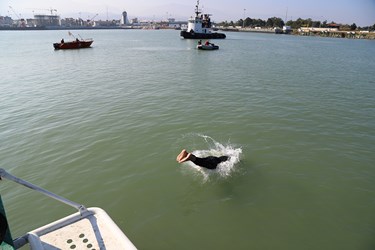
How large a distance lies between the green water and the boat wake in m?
0.07

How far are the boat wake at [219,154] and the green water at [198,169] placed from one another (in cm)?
7

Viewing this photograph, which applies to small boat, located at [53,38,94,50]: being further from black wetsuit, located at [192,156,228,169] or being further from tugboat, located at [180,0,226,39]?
black wetsuit, located at [192,156,228,169]

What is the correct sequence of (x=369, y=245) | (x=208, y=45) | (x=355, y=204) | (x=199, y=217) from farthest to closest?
(x=208, y=45) → (x=355, y=204) → (x=199, y=217) → (x=369, y=245)

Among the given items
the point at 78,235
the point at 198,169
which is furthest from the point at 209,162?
the point at 78,235

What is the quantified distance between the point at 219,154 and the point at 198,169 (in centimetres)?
143

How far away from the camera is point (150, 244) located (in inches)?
250

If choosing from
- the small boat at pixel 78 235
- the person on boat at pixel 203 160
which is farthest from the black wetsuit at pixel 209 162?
the small boat at pixel 78 235

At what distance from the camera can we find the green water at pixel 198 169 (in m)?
6.88

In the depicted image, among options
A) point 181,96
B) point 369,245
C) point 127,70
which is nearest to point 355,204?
point 369,245

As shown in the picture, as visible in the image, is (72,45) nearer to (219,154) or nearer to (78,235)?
(219,154)

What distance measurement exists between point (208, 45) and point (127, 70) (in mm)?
23907

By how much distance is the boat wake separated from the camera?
899cm

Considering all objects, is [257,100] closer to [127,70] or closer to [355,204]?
[355,204]

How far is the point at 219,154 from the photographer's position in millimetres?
10367
